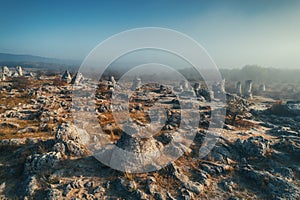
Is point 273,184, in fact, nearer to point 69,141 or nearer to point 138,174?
point 138,174

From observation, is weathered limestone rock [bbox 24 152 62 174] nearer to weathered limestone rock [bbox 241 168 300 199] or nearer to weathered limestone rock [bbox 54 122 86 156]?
weathered limestone rock [bbox 54 122 86 156]

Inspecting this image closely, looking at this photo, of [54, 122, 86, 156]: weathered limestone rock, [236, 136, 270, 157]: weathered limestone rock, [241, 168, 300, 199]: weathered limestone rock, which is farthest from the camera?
[236, 136, 270, 157]: weathered limestone rock

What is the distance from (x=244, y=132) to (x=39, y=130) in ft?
74.0

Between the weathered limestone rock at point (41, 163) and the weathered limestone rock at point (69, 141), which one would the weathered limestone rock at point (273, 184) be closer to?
the weathered limestone rock at point (69, 141)

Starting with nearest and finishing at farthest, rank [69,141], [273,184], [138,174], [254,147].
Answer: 1. [273,184]
2. [138,174]
3. [69,141]
4. [254,147]

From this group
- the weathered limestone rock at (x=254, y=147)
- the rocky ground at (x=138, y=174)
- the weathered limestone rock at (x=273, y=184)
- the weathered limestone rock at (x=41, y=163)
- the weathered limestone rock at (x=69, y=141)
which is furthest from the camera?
the weathered limestone rock at (x=254, y=147)

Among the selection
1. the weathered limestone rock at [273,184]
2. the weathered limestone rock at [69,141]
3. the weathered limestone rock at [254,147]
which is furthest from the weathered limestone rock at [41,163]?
the weathered limestone rock at [254,147]

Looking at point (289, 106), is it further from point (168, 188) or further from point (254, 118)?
point (168, 188)

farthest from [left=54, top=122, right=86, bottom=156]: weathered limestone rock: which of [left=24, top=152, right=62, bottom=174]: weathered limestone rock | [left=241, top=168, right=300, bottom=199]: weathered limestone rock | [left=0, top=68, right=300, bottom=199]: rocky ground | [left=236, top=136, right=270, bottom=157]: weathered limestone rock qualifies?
[left=236, top=136, right=270, bottom=157]: weathered limestone rock

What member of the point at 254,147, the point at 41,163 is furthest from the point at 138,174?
the point at 254,147

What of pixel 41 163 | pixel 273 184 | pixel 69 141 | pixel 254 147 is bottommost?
pixel 273 184

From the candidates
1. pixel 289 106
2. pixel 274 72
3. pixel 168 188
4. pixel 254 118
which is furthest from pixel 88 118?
pixel 274 72

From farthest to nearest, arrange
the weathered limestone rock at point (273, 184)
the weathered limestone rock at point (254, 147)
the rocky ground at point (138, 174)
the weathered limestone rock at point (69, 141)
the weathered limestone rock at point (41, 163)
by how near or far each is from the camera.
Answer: the weathered limestone rock at point (254, 147) → the weathered limestone rock at point (69, 141) → the weathered limestone rock at point (41, 163) → the weathered limestone rock at point (273, 184) → the rocky ground at point (138, 174)

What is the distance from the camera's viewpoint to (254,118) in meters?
31.8
